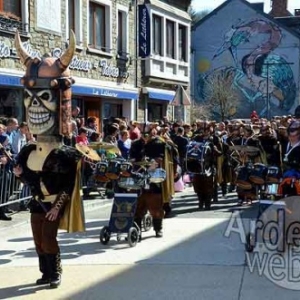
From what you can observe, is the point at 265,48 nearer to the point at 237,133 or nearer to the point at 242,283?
the point at 237,133

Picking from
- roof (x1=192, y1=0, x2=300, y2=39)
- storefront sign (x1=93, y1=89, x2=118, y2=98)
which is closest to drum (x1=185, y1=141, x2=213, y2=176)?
storefront sign (x1=93, y1=89, x2=118, y2=98)

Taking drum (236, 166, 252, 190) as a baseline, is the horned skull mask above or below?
above

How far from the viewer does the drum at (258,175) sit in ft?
27.7

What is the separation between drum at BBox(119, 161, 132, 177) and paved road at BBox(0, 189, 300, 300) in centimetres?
97

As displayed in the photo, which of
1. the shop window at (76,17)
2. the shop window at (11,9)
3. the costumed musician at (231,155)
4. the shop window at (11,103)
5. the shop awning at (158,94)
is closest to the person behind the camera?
the costumed musician at (231,155)

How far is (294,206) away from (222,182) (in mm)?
6156

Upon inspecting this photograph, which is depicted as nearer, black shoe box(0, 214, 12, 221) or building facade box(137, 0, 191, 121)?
black shoe box(0, 214, 12, 221)

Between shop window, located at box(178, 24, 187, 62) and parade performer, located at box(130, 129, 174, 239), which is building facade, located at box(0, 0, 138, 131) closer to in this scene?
shop window, located at box(178, 24, 187, 62)

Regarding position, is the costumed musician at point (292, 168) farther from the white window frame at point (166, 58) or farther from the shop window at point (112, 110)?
the white window frame at point (166, 58)

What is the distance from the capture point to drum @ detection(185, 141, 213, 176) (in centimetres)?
1149

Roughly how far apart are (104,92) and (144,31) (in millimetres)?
3992

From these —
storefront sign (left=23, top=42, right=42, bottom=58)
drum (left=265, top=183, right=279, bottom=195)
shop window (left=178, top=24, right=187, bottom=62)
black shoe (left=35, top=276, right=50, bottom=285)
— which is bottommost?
black shoe (left=35, top=276, right=50, bottom=285)

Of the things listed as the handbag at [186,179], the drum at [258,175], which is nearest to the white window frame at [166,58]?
the handbag at [186,179]

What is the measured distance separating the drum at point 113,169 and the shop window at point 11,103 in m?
8.02
